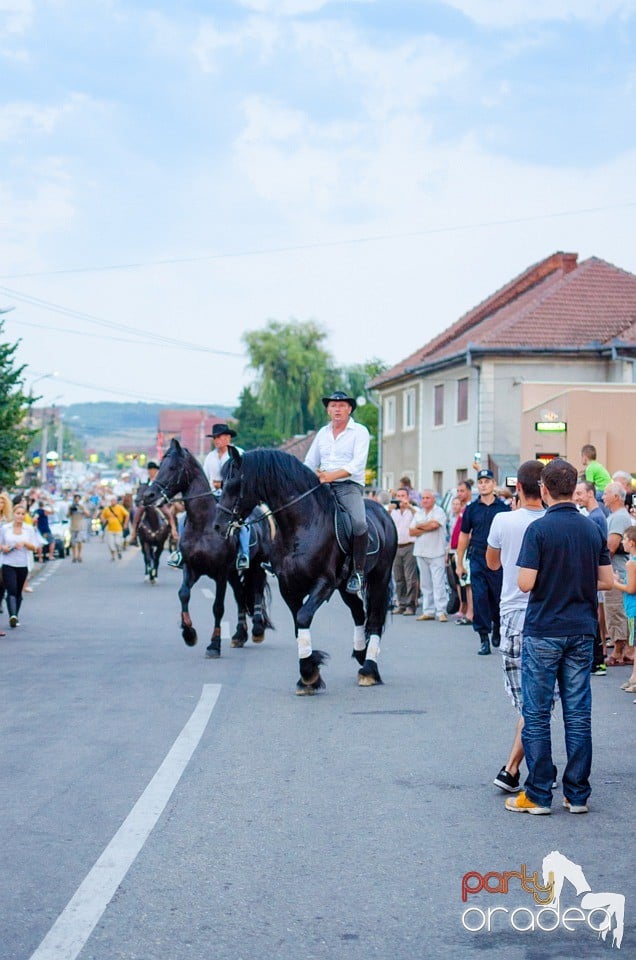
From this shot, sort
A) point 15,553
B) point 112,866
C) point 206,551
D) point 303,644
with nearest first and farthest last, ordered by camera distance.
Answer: point 112,866 → point 303,644 → point 206,551 → point 15,553

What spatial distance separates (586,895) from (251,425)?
279 ft

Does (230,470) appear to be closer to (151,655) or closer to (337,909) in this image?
(151,655)

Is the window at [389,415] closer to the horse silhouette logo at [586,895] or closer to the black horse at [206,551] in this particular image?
the black horse at [206,551]

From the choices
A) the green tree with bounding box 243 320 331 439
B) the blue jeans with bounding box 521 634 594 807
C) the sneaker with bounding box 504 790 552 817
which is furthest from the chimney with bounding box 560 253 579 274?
the sneaker with bounding box 504 790 552 817

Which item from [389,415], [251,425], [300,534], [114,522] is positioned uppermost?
[251,425]

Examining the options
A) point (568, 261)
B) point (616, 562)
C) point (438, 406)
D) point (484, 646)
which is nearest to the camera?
point (616, 562)

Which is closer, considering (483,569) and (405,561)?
(483,569)

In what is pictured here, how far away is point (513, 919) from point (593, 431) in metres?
26.0

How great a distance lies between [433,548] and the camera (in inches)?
776

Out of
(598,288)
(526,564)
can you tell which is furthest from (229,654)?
(598,288)

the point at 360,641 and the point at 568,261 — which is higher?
the point at 568,261

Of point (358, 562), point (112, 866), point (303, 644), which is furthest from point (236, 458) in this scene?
point (112, 866)

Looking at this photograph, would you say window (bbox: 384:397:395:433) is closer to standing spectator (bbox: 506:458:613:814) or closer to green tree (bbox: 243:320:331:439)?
green tree (bbox: 243:320:331:439)

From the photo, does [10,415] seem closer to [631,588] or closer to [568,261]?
[631,588]
